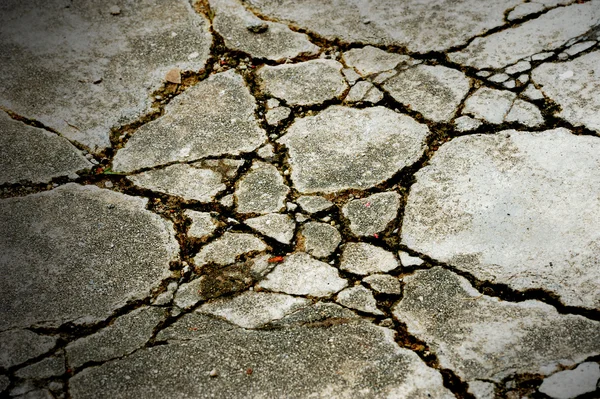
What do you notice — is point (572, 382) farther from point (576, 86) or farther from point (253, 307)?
point (576, 86)

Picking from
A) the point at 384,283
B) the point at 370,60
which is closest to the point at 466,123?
the point at 370,60

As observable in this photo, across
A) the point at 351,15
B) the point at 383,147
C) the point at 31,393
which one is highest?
the point at 351,15

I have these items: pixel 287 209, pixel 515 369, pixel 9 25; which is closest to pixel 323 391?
pixel 515 369

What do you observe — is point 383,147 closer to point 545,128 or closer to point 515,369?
point 545,128

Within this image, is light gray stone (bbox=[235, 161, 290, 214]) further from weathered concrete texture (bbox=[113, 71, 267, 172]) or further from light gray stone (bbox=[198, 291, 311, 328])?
light gray stone (bbox=[198, 291, 311, 328])

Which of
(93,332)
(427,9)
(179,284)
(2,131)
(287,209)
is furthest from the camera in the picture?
(427,9)

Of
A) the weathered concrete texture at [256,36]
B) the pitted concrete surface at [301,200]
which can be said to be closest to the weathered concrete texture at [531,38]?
the pitted concrete surface at [301,200]
